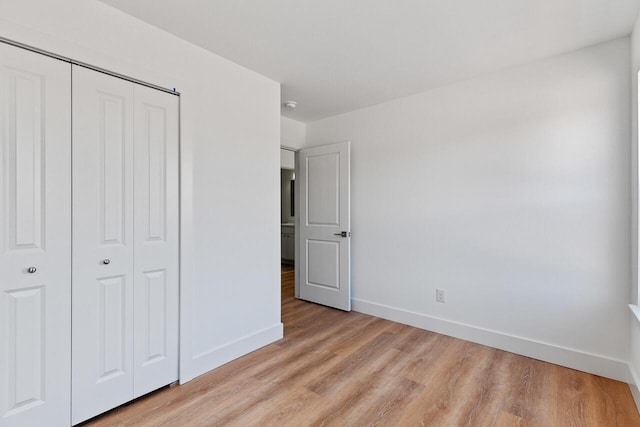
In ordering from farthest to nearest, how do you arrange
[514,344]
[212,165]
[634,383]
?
1. [514,344]
2. [212,165]
3. [634,383]

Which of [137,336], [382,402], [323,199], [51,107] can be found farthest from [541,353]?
[51,107]

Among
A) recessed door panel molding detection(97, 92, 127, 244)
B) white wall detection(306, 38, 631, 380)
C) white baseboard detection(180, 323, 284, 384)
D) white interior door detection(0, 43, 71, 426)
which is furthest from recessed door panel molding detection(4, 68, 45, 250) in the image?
white wall detection(306, 38, 631, 380)

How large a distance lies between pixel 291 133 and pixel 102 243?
269 cm

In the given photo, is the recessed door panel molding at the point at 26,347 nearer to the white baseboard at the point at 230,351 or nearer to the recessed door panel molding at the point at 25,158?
the recessed door panel molding at the point at 25,158

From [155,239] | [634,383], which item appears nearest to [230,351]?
[155,239]

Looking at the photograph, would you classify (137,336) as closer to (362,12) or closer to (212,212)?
→ (212,212)

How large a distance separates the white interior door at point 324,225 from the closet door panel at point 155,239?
200 centimetres

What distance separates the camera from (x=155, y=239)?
6.56 feet

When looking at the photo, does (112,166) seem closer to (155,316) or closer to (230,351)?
(155,316)

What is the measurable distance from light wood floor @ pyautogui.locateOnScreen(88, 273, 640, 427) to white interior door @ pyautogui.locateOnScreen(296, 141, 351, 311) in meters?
1.05

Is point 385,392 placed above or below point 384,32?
below

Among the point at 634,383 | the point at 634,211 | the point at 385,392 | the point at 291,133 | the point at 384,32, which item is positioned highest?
the point at 384,32

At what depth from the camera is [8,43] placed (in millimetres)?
1462

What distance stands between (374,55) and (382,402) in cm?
247
